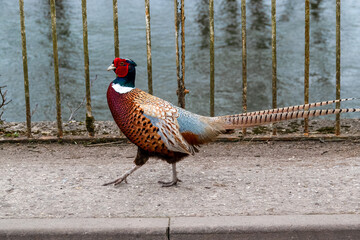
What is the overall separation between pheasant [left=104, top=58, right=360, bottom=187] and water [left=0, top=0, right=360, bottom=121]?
280 cm

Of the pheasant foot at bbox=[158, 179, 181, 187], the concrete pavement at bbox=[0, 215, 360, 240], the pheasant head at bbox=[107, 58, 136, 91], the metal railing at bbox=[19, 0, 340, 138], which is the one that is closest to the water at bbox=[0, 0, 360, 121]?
the metal railing at bbox=[19, 0, 340, 138]

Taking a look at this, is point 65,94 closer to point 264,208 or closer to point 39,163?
point 39,163

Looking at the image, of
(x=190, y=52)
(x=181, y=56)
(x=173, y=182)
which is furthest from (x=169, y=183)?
(x=190, y=52)

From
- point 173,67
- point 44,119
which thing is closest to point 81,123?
point 44,119

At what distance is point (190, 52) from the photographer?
9.16m

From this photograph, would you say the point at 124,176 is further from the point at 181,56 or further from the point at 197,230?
the point at 181,56

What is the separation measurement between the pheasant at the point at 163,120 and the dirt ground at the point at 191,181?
1.02 ft

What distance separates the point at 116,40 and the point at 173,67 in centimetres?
279

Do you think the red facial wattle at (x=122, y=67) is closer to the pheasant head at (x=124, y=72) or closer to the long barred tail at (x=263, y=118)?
the pheasant head at (x=124, y=72)

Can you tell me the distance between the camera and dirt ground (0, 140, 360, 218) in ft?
14.1

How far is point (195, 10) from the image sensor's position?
10680 mm

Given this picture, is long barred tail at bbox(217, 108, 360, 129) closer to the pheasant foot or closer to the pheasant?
the pheasant

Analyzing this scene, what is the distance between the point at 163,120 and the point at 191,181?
713mm

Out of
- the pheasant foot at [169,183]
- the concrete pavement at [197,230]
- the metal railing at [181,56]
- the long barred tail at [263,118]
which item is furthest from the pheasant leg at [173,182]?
the metal railing at [181,56]
